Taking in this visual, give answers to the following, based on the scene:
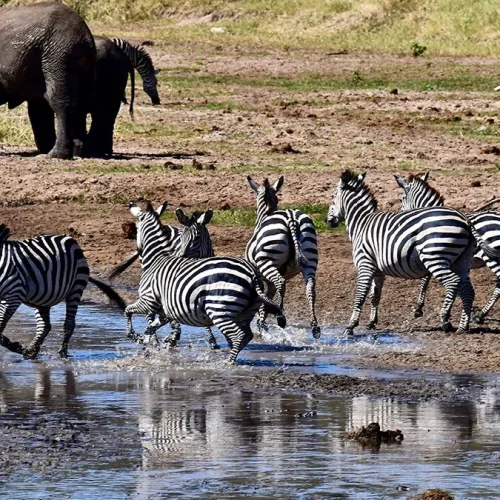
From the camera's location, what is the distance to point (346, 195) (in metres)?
14.0

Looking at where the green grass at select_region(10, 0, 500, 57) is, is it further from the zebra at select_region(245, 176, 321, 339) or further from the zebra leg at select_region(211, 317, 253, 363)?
the zebra leg at select_region(211, 317, 253, 363)

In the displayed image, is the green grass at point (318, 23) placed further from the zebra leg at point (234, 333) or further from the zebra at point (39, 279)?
the zebra leg at point (234, 333)

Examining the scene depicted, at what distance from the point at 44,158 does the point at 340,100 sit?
301 inches

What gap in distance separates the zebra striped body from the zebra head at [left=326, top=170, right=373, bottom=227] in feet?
0.96

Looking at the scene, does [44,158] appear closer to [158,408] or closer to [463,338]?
[463,338]

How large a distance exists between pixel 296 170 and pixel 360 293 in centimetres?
673

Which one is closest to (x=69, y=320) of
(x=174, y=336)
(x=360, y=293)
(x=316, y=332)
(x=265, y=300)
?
(x=174, y=336)

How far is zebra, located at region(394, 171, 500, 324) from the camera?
43.1 ft

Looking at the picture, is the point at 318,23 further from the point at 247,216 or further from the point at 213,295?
the point at 213,295

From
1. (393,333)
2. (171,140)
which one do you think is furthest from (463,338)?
(171,140)

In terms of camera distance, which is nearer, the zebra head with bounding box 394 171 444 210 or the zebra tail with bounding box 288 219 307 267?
the zebra tail with bounding box 288 219 307 267

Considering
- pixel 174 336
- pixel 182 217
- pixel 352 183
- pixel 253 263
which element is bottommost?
pixel 174 336

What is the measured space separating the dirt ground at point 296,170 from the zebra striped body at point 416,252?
0.35m

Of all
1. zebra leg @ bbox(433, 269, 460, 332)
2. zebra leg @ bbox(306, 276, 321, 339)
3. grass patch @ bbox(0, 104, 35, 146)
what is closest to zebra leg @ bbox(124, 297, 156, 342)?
zebra leg @ bbox(306, 276, 321, 339)
